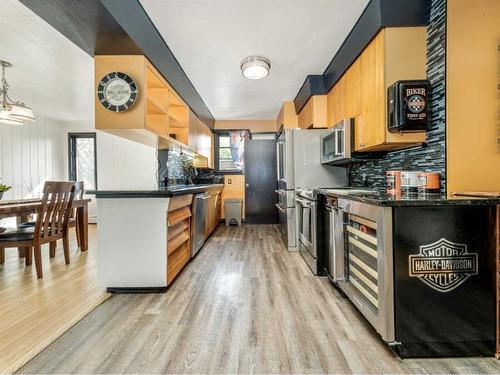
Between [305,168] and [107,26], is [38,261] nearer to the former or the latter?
[107,26]

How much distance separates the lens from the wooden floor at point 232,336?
1.41m

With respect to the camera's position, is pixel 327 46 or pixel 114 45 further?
pixel 327 46

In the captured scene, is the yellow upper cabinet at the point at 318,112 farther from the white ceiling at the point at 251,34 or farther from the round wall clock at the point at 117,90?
the round wall clock at the point at 117,90

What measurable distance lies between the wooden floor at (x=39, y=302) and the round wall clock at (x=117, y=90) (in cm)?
177

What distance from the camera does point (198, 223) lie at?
142 inches

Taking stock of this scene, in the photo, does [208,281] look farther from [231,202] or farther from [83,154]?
[83,154]

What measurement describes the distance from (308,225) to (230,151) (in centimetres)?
393

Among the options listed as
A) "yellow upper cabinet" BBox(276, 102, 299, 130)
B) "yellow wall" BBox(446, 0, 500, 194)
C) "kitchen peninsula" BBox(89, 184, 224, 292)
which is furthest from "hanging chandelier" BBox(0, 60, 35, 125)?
"yellow wall" BBox(446, 0, 500, 194)

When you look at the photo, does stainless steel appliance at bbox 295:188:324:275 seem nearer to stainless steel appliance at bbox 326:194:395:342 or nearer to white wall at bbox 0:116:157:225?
stainless steel appliance at bbox 326:194:395:342

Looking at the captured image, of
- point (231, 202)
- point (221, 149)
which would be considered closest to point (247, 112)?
point (221, 149)

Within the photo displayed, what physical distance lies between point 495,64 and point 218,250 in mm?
3427

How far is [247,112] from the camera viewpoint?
5.82 metres

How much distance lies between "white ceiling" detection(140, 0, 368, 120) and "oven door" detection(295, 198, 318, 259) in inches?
69.7

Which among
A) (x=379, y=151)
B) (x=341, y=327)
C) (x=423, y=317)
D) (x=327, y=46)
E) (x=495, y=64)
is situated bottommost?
(x=341, y=327)
